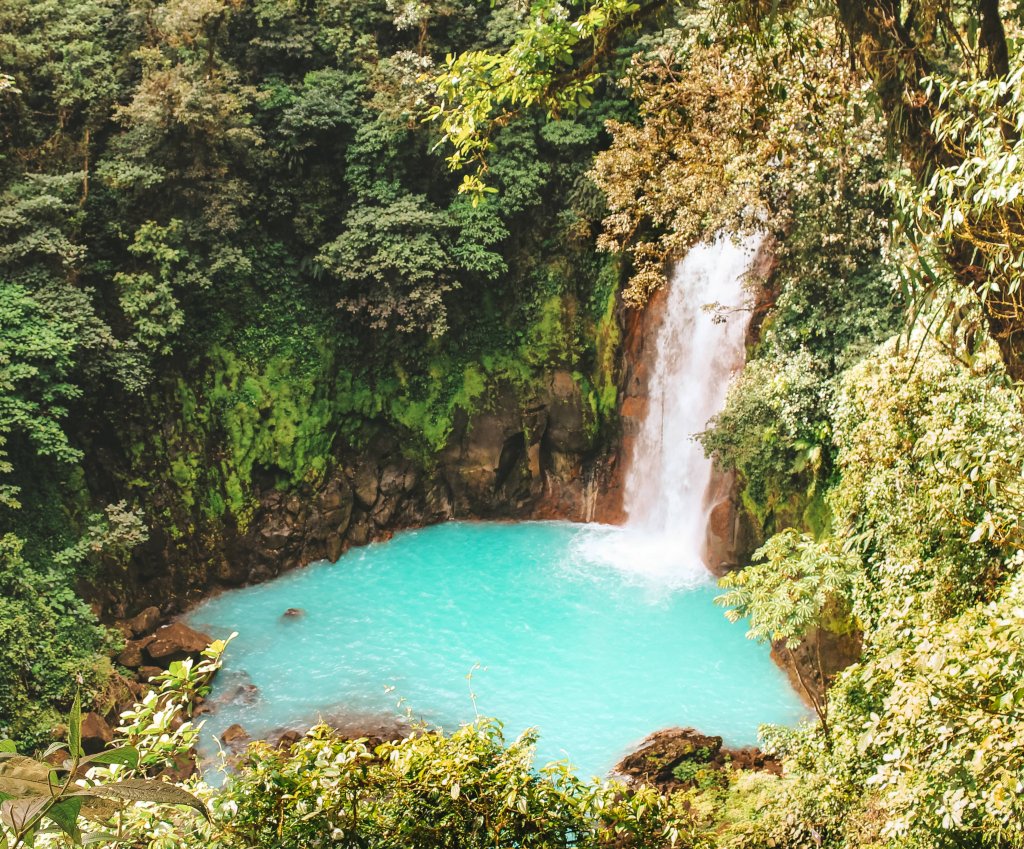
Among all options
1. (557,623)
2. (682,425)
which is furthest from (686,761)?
(682,425)

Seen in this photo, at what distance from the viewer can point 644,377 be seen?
14352 mm

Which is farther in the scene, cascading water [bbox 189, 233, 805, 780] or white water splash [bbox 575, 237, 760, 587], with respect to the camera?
white water splash [bbox 575, 237, 760, 587]

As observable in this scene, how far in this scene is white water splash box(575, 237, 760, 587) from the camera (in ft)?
42.0

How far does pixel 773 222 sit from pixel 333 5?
848 centimetres

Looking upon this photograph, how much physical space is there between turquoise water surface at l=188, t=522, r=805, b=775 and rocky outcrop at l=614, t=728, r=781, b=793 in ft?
1.21

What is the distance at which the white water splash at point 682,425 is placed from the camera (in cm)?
1281

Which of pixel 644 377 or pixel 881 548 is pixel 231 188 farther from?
pixel 881 548

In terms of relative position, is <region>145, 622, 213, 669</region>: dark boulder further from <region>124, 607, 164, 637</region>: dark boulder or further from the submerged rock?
the submerged rock

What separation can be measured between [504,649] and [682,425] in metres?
5.04

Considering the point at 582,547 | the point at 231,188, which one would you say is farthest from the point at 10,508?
the point at 582,547

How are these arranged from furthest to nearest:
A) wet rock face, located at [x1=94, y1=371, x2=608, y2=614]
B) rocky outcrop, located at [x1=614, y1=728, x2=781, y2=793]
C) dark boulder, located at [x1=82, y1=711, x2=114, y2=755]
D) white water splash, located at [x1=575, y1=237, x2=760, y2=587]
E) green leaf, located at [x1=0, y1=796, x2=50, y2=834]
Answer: wet rock face, located at [x1=94, y1=371, x2=608, y2=614]
white water splash, located at [x1=575, y1=237, x2=760, y2=587]
dark boulder, located at [x1=82, y1=711, x2=114, y2=755]
rocky outcrop, located at [x1=614, y1=728, x2=781, y2=793]
green leaf, located at [x1=0, y1=796, x2=50, y2=834]

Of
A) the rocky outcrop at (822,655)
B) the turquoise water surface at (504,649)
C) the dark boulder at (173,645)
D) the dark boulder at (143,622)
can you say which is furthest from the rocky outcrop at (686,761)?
the dark boulder at (143,622)

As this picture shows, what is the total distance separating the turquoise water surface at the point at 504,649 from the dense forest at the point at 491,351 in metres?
0.76

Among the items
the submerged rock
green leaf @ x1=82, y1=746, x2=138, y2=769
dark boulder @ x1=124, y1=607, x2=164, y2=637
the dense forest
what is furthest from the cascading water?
green leaf @ x1=82, y1=746, x2=138, y2=769
